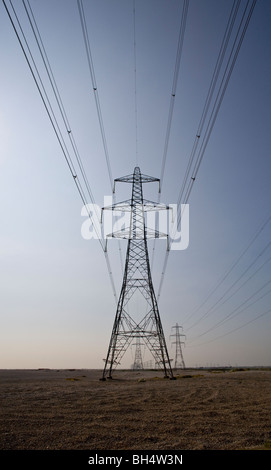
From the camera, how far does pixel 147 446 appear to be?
8797 mm

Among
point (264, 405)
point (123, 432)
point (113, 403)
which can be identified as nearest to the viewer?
point (123, 432)

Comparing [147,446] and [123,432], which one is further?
[123,432]

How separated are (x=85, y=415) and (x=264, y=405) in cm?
900

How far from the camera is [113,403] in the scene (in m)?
16.8

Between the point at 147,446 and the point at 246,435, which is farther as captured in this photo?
the point at 246,435

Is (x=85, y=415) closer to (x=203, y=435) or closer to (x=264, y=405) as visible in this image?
(x=203, y=435)
